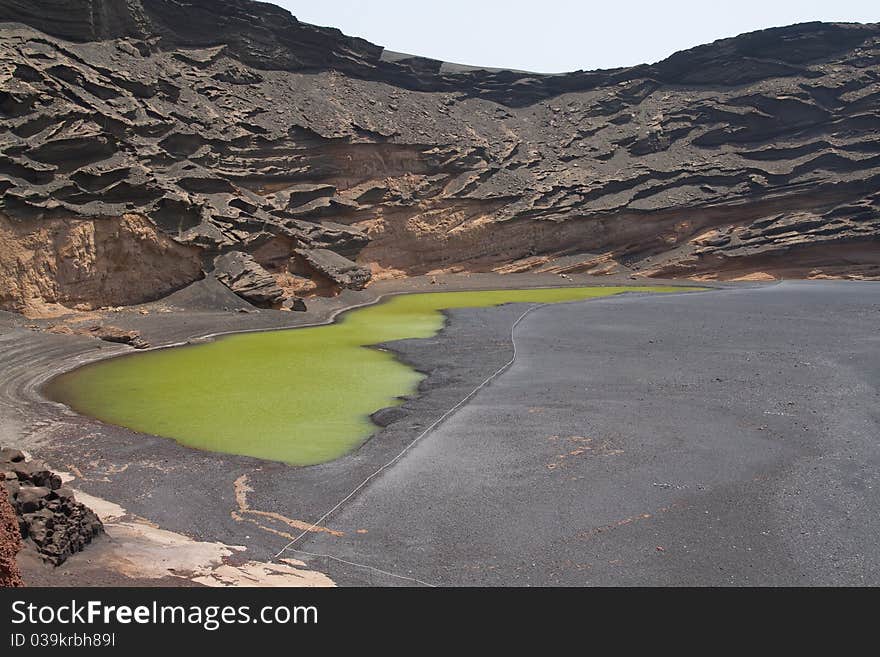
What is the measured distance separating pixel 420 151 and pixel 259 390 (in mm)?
43406

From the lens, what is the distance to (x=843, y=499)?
10172 millimetres

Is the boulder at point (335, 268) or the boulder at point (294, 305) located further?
the boulder at point (335, 268)

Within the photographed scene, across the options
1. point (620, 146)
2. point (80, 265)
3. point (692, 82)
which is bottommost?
point (80, 265)

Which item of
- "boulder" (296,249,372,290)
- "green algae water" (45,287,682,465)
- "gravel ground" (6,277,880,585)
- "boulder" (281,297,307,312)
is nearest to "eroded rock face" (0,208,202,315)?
"boulder" (281,297,307,312)

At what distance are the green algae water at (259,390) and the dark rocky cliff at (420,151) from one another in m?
9.12

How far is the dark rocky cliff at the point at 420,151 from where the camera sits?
1409 inches

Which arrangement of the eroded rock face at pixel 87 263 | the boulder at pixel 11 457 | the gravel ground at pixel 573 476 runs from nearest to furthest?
1. the gravel ground at pixel 573 476
2. the boulder at pixel 11 457
3. the eroded rock face at pixel 87 263

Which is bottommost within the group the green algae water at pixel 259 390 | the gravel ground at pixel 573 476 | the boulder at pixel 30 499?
the green algae water at pixel 259 390

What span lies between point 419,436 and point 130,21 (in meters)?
46.9

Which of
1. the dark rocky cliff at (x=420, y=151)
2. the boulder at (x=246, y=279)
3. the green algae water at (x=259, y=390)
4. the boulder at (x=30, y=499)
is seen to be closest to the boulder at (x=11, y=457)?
the boulder at (x=30, y=499)

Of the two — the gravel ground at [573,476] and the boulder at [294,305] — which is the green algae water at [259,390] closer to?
the gravel ground at [573,476]

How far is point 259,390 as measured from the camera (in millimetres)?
20281
